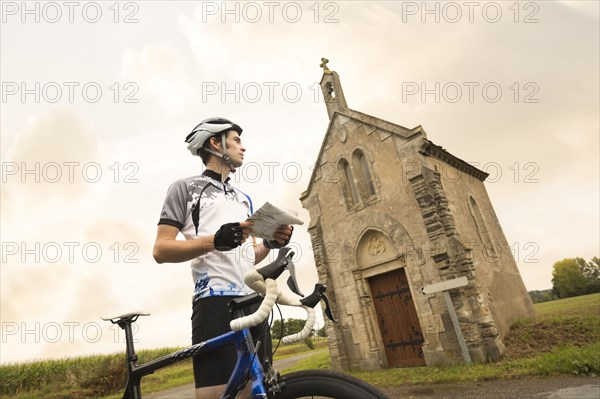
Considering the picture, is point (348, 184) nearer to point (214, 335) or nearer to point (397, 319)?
point (397, 319)

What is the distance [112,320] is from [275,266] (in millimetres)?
1359

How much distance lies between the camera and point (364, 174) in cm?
1279

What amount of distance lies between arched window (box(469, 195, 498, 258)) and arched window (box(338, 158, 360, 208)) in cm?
413

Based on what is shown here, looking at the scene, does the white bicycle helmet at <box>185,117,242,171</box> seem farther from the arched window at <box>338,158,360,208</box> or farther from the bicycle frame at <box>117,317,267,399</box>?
the arched window at <box>338,158,360,208</box>

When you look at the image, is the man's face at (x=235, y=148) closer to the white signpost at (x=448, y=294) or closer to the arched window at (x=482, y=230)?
the white signpost at (x=448, y=294)

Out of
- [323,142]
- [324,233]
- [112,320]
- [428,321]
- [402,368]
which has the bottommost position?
[402,368]

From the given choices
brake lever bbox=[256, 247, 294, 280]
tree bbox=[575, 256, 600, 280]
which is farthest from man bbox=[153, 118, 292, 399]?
tree bbox=[575, 256, 600, 280]

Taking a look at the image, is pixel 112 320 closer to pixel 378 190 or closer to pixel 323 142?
pixel 378 190

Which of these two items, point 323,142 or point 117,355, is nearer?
point 323,142

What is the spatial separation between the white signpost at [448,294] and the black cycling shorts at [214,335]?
8309 millimetres

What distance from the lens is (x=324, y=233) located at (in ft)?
43.9

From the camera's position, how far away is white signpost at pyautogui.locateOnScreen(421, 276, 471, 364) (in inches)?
354

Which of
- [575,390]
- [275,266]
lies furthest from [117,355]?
[275,266]

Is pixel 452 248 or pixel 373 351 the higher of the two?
pixel 452 248
